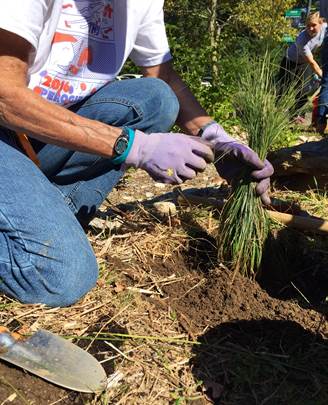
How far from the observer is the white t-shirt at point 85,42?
1.96m

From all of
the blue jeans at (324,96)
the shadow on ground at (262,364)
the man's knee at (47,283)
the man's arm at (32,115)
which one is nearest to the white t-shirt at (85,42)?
the man's arm at (32,115)

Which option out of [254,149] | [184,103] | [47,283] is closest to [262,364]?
[47,283]

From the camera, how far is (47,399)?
1.43 meters

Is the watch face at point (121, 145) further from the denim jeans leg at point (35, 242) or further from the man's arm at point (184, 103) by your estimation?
the man's arm at point (184, 103)

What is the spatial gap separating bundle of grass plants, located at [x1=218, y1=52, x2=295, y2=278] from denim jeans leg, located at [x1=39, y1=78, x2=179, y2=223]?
0.34 meters

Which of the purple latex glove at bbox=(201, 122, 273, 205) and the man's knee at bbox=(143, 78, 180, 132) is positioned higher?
the man's knee at bbox=(143, 78, 180, 132)

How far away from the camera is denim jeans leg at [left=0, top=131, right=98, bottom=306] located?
1.76 m

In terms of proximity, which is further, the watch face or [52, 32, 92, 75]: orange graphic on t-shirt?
[52, 32, 92, 75]: orange graphic on t-shirt

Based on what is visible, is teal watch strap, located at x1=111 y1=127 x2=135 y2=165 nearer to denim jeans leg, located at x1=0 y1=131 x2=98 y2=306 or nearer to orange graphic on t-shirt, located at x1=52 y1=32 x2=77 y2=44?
denim jeans leg, located at x1=0 y1=131 x2=98 y2=306

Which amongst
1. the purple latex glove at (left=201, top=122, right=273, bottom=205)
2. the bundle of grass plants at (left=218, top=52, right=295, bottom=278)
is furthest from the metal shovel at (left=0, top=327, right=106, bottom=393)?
the purple latex glove at (left=201, top=122, right=273, bottom=205)

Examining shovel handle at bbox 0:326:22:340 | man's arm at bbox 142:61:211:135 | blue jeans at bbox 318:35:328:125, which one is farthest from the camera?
blue jeans at bbox 318:35:328:125

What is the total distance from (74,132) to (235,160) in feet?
2.36

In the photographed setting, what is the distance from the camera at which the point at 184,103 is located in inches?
96.4

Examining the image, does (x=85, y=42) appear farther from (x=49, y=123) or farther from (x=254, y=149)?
(x=254, y=149)
